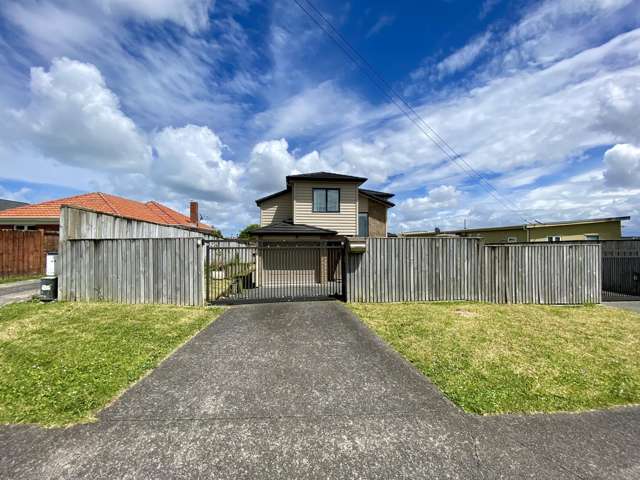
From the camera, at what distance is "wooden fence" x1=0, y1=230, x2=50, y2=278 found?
12.5 metres

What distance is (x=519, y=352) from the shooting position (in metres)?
4.91

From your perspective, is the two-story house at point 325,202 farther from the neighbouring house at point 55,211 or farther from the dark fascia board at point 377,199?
the neighbouring house at point 55,211

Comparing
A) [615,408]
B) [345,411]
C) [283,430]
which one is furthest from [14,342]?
[615,408]

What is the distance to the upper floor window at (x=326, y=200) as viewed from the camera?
1499 cm

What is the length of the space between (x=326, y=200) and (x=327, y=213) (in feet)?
2.28

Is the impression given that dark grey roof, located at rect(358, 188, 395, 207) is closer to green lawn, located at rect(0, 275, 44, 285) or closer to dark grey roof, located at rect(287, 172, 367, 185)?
dark grey roof, located at rect(287, 172, 367, 185)

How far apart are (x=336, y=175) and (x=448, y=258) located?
311 inches

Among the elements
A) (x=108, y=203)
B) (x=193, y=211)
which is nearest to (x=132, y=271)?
(x=108, y=203)

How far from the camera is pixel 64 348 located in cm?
489

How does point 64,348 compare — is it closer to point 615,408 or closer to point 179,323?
point 179,323

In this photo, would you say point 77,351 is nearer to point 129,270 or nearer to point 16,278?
point 129,270

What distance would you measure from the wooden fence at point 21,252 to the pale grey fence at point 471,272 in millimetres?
14814

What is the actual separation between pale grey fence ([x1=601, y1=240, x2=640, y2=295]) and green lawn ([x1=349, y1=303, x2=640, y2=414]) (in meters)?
5.37

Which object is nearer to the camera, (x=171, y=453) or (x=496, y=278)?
(x=171, y=453)
